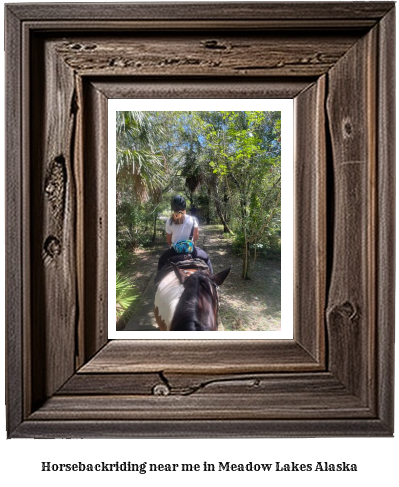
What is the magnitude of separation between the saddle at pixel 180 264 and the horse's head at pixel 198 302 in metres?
0.02

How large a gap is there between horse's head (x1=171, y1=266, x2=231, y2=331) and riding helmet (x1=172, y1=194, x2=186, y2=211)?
0.56 feet

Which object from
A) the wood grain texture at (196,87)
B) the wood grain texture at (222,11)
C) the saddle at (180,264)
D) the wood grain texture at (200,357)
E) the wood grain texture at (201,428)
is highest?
the wood grain texture at (222,11)

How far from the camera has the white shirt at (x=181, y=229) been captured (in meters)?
0.74

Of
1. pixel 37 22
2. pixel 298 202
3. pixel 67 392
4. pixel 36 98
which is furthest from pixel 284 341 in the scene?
pixel 37 22

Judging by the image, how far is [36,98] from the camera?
0.69m

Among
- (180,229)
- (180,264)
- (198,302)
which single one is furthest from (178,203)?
(198,302)

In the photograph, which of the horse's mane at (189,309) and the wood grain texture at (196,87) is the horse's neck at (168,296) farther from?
the wood grain texture at (196,87)

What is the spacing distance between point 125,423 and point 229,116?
2.82 feet

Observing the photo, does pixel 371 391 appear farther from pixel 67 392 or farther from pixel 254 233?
pixel 67 392

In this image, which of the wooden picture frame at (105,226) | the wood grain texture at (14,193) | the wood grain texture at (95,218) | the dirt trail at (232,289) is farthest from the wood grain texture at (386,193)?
the wood grain texture at (14,193)

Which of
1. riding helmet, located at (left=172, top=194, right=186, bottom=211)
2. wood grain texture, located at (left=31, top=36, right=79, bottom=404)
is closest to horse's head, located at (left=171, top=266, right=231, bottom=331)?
riding helmet, located at (left=172, top=194, right=186, bottom=211)

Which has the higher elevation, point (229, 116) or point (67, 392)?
point (229, 116)

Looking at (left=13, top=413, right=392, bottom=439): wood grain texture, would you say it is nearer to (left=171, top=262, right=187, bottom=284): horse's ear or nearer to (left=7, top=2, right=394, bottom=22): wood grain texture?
(left=171, top=262, right=187, bottom=284): horse's ear

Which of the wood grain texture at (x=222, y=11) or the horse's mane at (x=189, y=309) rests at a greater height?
the wood grain texture at (x=222, y=11)
